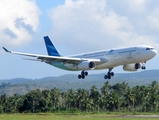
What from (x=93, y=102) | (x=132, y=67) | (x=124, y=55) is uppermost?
(x=124, y=55)

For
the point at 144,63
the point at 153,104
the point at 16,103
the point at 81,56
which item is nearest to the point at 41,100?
the point at 16,103

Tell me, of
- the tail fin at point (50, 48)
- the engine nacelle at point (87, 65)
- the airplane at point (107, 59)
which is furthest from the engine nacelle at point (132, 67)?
the tail fin at point (50, 48)

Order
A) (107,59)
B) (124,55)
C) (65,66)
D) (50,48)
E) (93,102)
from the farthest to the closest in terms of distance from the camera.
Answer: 1. (93,102)
2. (50,48)
3. (65,66)
4. (107,59)
5. (124,55)

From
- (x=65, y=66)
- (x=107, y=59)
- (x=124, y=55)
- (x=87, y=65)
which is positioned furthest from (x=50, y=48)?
(x=124, y=55)

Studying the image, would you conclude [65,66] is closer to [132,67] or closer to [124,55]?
[132,67]

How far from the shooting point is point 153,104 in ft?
568

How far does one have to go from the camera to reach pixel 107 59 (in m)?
78.7

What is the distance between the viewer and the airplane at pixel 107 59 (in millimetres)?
75125

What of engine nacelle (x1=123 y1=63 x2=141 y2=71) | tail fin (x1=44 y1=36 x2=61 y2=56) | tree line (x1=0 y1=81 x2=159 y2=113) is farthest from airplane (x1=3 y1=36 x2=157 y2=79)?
tree line (x1=0 y1=81 x2=159 y2=113)

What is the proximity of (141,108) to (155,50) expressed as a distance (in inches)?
4017

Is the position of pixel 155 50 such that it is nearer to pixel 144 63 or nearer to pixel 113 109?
pixel 144 63

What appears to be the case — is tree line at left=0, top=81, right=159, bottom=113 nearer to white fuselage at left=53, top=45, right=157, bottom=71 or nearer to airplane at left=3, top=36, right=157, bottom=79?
airplane at left=3, top=36, right=157, bottom=79

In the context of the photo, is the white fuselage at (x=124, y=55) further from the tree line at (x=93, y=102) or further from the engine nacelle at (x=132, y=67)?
the tree line at (x=93, y=102)

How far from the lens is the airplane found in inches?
2958
